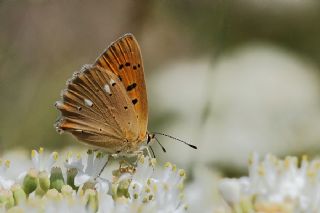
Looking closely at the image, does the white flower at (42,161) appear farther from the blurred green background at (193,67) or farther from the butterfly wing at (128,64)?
the blurred green background at (193,67)

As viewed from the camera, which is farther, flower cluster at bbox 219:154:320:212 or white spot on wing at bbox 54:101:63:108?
white spot on wing at bbox 54:101:63:108

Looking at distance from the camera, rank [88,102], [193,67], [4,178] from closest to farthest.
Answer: [4,178], [88,102], [193,67]

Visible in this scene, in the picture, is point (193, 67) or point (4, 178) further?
point (193, 67)

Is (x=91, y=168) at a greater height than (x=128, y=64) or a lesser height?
lesser

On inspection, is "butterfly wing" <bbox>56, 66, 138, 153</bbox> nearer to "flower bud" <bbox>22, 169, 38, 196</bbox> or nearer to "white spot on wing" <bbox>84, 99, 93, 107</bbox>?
"white spot on wing" <bbox>84, 99, 93, 107</bbox>

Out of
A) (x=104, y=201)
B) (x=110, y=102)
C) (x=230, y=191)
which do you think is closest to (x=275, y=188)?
(x=230, y=191)

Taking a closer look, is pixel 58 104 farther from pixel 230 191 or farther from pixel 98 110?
pixel 230 191

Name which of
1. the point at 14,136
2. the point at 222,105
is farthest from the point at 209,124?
the point at 14,136

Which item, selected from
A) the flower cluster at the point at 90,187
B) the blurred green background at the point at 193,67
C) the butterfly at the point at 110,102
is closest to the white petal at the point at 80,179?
the flower cluster at the point at 90,187

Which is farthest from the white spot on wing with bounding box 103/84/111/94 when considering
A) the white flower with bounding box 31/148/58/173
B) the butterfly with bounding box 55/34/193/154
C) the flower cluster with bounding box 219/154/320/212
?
the flower cluster with bounding box 219/154/320/212
